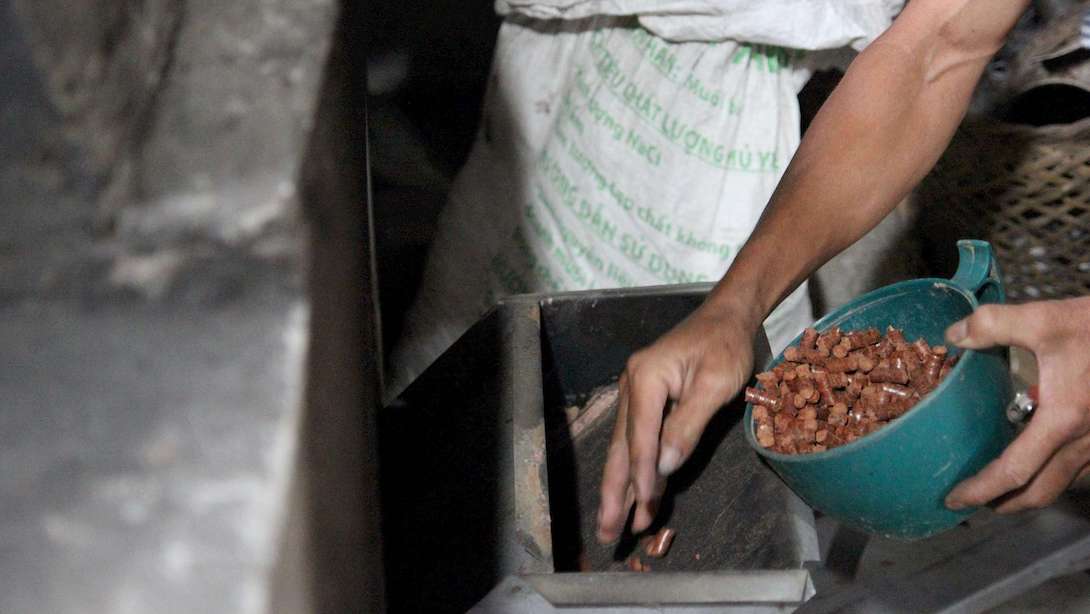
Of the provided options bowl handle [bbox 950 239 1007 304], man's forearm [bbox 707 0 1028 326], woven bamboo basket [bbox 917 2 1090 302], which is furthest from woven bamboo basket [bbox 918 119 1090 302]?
bowl handle [bbox 950 239 1007 304]

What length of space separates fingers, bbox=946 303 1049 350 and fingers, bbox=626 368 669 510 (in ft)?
0.90

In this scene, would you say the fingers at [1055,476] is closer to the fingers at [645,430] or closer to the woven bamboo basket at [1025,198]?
the fingers at [645,430]

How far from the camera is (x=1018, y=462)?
0.89 meters

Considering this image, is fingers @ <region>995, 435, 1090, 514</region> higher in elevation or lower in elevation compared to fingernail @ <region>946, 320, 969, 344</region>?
lower

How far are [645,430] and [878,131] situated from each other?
20.7 inches

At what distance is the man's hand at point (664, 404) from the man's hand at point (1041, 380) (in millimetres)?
219

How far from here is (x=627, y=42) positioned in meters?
1.51

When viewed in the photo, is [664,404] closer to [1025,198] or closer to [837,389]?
[837,389]

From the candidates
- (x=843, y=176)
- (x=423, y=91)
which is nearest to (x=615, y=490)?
(x=843, y=176)

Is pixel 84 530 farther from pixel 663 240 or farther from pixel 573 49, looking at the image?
pixel 573 49

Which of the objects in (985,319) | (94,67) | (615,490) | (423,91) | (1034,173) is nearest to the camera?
(94,67)

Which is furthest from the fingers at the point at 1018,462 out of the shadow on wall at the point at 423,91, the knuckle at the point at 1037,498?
the shadow on wall at the point at 423,91

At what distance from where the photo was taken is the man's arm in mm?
983

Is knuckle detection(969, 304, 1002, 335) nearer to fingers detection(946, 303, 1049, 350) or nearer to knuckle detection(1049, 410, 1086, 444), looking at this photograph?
fingers detection(946, 303, 1049, 350)
